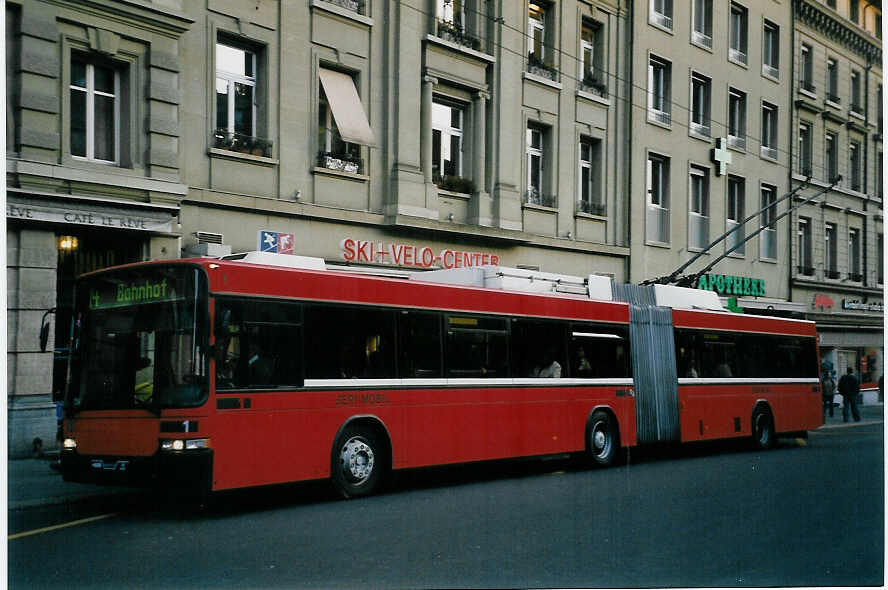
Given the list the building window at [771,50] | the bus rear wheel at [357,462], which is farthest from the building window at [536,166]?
the bus rear wheel at [357,462]

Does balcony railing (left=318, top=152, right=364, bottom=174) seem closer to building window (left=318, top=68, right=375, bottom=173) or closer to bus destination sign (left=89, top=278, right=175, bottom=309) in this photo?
building window (left=318, top=68, right=375, bottom=173)

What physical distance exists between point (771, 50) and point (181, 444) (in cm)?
1098

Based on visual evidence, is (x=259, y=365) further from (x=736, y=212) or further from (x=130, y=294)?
(x=736, y=212)

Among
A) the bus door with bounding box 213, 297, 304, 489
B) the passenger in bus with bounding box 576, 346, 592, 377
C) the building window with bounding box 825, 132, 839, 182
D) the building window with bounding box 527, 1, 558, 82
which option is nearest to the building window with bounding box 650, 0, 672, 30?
the building window with bounding box 527, 1, 558, 82

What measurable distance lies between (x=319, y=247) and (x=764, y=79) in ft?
25.7

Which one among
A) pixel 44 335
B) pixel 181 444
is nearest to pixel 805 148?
pixel 181 444

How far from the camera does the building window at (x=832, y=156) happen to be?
48.8 feet

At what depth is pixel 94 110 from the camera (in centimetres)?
1318

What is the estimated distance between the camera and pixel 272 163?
1345cm

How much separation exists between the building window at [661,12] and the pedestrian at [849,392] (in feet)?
19.0

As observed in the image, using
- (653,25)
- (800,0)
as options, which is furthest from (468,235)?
(800,0)

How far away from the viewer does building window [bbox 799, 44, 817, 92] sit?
15648mm

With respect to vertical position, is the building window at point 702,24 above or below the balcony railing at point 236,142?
above

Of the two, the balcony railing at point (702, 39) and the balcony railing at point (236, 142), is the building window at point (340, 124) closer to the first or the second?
the balcony railing at point (236, 142)
